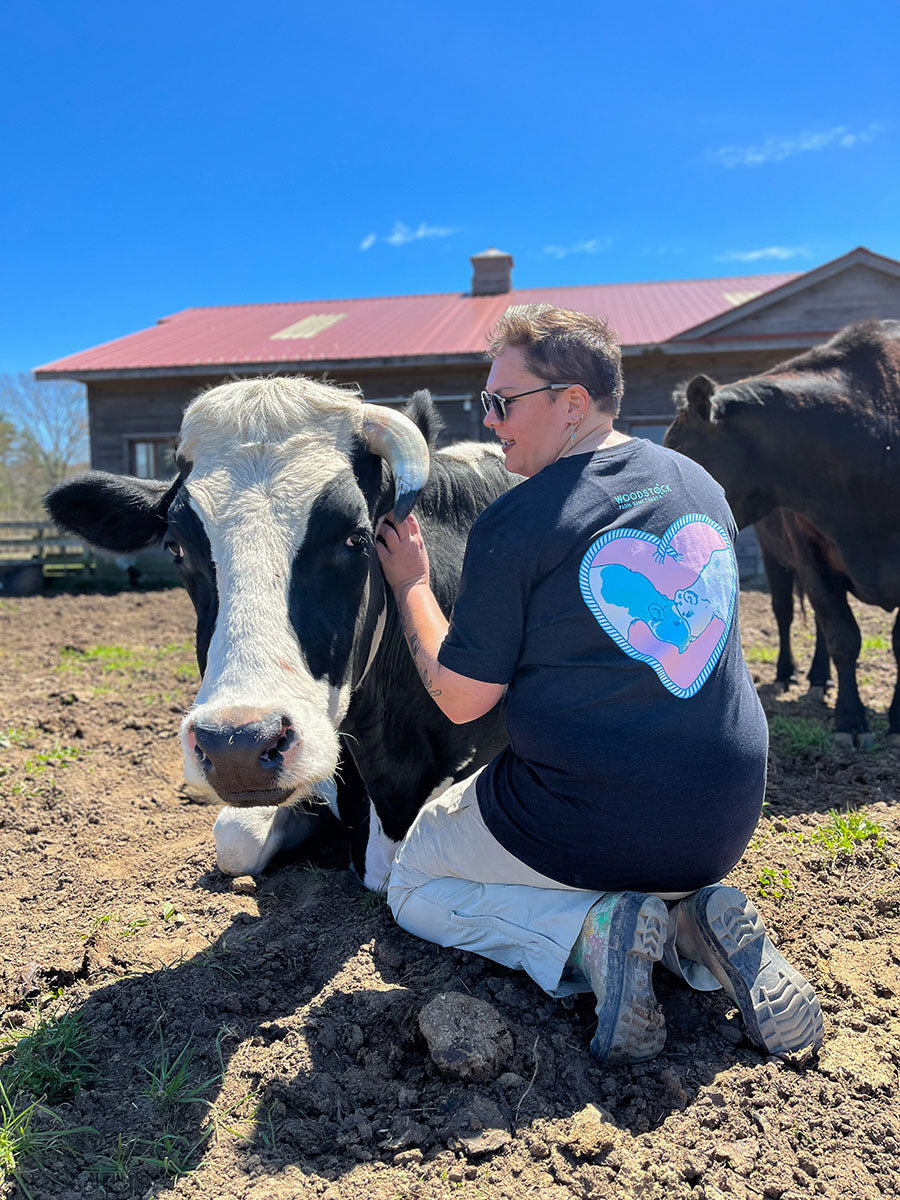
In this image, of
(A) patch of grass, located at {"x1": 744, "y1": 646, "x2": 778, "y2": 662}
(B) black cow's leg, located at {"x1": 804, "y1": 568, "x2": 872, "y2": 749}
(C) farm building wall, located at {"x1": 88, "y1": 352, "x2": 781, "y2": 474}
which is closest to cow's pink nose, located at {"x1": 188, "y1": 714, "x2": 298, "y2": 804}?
(B) black cow's leg, located at {"x1": 804, "y1": 568, "x2": 872, "y2": 749}

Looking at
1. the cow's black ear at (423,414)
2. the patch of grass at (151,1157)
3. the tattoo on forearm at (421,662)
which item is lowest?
the patch of grass at (151,1157)

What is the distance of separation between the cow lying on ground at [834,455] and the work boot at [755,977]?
317 centimetres

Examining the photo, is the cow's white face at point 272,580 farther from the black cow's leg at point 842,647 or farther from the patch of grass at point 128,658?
the patch of grass at point 128,658

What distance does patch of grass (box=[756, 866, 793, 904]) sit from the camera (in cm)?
305

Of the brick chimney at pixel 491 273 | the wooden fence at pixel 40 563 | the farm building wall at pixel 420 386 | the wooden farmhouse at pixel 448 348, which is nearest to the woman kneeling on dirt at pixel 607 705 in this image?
the farm building wall at pixel 420 386

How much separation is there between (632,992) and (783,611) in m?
5.92

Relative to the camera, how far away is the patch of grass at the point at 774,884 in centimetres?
305

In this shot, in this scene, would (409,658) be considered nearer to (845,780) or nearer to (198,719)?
(198,719)

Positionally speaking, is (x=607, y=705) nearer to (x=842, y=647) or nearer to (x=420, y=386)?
(x=842, y=647)

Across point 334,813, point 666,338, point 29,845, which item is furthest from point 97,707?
point 666,338

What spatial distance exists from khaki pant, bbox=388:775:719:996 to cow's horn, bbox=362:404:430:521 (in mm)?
936

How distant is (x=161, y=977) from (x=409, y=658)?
139cm

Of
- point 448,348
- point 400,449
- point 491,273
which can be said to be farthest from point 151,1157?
point 491,273

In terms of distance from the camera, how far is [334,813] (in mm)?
3754
